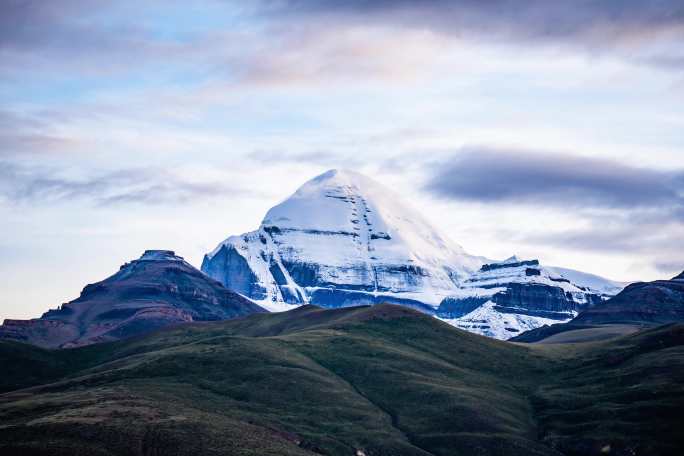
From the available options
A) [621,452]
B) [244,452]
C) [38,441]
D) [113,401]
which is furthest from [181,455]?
[621,452]

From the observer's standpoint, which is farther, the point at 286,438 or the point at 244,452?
the point at 286,438

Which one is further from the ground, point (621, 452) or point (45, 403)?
point (45, 403)

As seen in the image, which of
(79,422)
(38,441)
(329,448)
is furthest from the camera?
(329,448)

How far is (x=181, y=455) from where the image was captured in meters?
168

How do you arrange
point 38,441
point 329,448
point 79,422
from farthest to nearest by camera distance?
point 329,448 → point 79,422 → point 38,441

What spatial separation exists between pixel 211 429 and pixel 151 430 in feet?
34.9

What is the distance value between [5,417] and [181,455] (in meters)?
36.6

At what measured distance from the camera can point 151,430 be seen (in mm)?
177000

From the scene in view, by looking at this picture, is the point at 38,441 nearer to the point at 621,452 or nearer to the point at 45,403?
the point at 45,403

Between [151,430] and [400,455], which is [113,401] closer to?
[151,430]

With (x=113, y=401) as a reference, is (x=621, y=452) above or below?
below

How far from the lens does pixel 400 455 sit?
19625 cm

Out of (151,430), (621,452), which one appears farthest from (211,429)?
(621,452)

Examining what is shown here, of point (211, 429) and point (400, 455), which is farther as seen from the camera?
point (400, 455)
